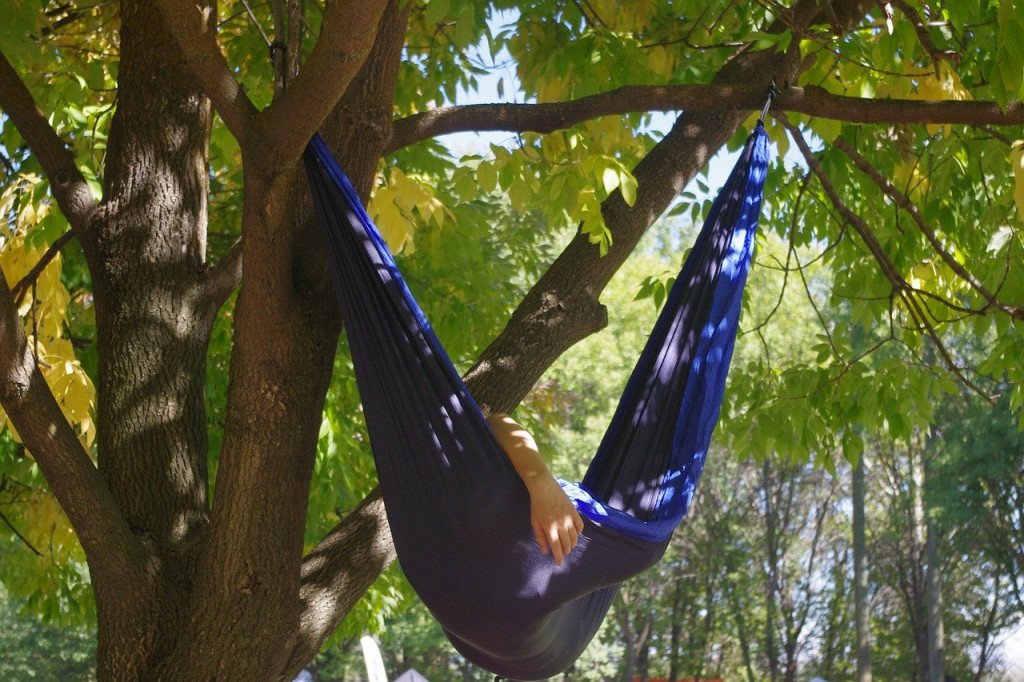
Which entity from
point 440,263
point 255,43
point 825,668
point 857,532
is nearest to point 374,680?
point 440,263

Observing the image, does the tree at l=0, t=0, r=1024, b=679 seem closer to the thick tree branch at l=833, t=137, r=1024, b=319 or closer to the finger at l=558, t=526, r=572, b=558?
the thick tree branch at l=833, t=137, r=1024, b=319

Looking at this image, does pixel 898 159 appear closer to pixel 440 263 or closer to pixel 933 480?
pixel 440 263

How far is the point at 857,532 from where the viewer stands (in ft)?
48.1

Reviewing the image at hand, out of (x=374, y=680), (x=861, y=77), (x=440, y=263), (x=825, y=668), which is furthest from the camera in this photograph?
(x=825, y=668)

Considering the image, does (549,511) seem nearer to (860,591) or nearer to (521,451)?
(521,451)

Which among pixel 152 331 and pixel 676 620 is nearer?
pixel 152 331

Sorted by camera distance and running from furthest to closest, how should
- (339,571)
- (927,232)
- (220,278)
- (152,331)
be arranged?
(927,232) → (220,278) → (152,331) → (339,571)

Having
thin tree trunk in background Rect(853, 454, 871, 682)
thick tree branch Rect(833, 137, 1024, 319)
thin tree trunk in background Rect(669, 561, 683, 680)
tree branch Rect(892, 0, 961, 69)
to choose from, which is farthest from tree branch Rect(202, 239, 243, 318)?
thin tree trunk in background Rect(669, 561, 683, 680)

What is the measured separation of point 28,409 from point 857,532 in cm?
1428

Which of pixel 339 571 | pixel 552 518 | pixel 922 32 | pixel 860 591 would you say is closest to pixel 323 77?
pixel 552 518

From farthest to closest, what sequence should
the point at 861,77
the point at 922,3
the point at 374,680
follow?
the point at 374,680
the point at 861,77
the point at 922,3

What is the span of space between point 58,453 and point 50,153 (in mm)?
804

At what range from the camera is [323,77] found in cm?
173

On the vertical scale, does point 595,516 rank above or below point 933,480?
below
